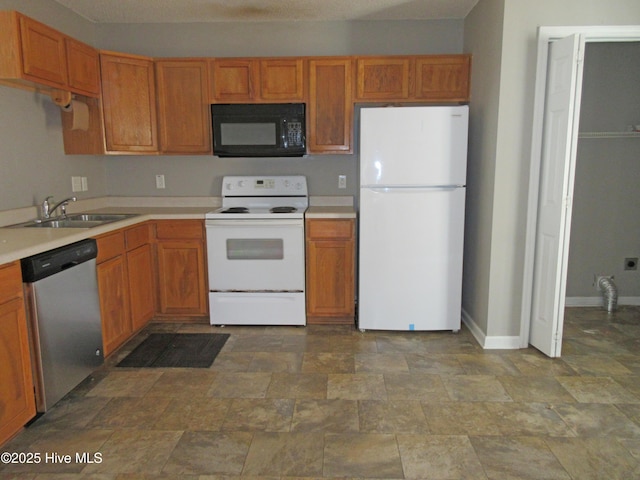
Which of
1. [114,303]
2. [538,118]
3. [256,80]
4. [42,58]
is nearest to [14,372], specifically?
[114,303]

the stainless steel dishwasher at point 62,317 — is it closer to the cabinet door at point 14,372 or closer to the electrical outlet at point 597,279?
the cabinet door at point 14,372

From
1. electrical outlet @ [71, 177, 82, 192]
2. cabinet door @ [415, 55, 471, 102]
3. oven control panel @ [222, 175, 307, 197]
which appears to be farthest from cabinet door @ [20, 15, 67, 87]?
cabinet door @ [415, 55, 471, 102]

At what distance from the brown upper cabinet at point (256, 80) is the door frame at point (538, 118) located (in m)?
1.71

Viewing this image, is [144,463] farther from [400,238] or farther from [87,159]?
[87,159]

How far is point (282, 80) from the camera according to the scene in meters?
3.63

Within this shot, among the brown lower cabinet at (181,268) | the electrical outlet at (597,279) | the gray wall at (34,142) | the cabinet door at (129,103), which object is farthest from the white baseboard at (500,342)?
the gray wall at (34,142)

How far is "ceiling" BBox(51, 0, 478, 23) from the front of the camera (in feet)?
11.1

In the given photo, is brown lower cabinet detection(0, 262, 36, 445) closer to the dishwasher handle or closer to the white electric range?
the dishwasher handle

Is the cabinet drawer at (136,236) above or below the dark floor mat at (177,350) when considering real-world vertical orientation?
above

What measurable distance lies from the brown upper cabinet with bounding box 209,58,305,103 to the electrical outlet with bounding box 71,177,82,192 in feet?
4.05

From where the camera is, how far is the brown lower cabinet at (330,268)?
3.54 meters

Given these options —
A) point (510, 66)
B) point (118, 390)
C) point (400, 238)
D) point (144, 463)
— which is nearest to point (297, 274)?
point (400, 238)

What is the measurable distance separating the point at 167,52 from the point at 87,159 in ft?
3.70

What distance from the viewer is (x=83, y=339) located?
2.55 metres
